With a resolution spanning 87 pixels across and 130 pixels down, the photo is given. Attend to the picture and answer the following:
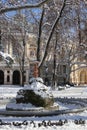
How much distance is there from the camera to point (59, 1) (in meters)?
26.8

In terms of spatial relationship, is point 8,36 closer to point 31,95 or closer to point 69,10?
point 69,10

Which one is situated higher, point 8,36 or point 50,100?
point 8,36

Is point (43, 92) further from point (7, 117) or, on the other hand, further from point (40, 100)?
point (7, 117)

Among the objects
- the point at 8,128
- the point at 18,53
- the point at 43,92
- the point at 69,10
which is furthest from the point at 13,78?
the point at 8,128

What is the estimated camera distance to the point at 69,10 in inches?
1097

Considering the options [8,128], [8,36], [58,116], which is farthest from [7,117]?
[8,36]

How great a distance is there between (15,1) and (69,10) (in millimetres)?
4727

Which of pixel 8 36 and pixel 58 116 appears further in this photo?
pixel 8 36

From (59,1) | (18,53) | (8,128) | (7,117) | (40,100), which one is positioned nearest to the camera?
(8,128)

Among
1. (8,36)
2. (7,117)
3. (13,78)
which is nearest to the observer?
(7,117)

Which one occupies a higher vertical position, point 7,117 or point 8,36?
point 8,36

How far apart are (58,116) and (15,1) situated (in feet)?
36.5

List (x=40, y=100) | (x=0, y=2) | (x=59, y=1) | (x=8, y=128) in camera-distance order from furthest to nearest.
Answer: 1. (x=59, y=1)
2. (x=0, y=2)
3. (x=40, y=100)
4. (x=8, y=128)

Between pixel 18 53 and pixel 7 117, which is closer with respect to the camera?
pixel 7 117
